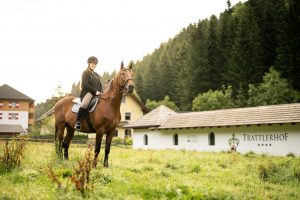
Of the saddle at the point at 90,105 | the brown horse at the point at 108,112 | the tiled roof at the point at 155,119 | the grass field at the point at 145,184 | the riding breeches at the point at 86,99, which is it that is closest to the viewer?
the grass field at the point at 145,184

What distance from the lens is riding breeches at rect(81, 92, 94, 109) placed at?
979 centimetres

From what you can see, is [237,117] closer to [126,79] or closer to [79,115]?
[126,79]

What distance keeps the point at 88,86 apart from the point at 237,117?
22.5 metres

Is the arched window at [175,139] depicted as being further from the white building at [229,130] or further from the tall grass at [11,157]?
the tall grass at [11,157]

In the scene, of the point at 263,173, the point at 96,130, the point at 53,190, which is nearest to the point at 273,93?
the point at 263,173

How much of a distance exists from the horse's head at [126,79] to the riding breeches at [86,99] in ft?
3.36

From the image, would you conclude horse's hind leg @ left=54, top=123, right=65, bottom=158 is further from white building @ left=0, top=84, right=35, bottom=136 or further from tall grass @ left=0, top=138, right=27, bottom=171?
white building @ left=0, top=84, right=35, bottom=136

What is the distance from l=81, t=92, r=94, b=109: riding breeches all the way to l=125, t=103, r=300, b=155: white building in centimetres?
1994

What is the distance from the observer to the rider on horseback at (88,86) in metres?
9.87

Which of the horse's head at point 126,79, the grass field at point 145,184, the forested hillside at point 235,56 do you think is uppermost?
the forested hillside at point 235,56

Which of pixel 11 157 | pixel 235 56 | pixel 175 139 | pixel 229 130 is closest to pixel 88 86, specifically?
pixel 11 157

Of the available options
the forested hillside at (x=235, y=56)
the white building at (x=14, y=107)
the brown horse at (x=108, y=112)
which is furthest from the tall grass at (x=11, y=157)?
the white building at (x=14, y=107)

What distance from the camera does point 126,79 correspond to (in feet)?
31.6

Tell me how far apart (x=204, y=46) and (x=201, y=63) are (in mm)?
4502
